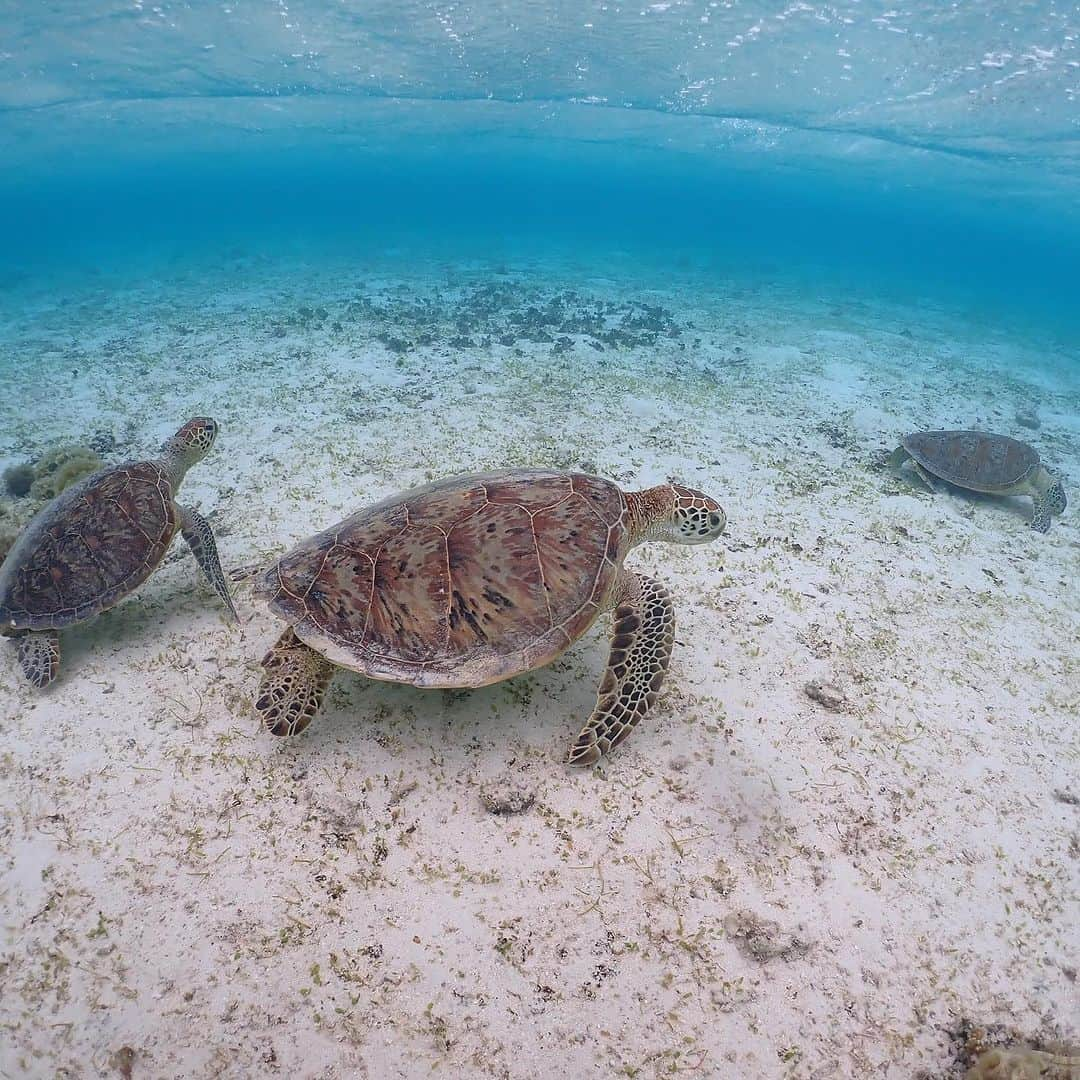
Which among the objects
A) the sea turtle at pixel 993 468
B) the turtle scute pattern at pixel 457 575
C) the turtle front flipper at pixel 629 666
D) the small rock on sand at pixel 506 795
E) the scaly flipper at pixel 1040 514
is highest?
the turtle scute pattern at pixel 457 575

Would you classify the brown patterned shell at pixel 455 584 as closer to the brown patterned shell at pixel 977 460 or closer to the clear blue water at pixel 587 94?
the brown patterned shell at pixel 977 460

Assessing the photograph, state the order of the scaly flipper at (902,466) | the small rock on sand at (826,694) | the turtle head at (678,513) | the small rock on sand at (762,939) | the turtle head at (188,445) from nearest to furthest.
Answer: the small rock on sand at (762,939) < the small rock on sand at (826,694) < the turtle head at (678,513) < the turtle head at (188,445) < the scaly flipper at (902,466)

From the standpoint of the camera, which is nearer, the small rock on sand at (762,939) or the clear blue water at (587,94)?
the small rock on sand at (762,939)

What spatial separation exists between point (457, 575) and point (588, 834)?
1.63 meters

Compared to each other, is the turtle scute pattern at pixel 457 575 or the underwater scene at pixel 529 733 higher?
the turtle scute pattern at pixel 457 575

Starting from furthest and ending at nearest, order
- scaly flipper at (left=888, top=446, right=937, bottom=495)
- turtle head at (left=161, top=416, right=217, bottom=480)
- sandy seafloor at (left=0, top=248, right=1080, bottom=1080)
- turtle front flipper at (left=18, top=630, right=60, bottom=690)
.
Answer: scaly flipper at (left=888, top=446, right=937, bottom=495)
turtle head at (left=161, top=416, right=217, bottom=480)
turtle front flipper at (left=18, top=630, right=60, bottom=690)
sandy seafloor at (left=0, top=248, right=1080, bottom=1080)

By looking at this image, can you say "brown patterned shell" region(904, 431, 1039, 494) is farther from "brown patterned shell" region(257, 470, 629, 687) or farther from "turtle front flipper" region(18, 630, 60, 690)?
"turtle front flipper" region(18, 630, 60, 690)

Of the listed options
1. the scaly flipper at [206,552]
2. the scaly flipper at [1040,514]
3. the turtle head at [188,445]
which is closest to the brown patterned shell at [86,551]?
the scaly flipper at [206,552]

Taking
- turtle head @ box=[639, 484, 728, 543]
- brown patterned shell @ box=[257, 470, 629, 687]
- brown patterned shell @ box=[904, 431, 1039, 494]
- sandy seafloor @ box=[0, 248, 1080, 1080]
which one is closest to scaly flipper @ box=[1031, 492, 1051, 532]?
sandy seafloor @ box=[0, 248, 1080, 1080]

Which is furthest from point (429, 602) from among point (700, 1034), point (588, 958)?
point (700, 1034)

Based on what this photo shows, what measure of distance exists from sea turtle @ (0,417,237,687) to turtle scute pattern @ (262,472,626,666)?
4.27 feet

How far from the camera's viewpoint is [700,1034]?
239 centimetres

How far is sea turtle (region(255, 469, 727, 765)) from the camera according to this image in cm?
320

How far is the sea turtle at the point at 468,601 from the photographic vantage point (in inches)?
126
